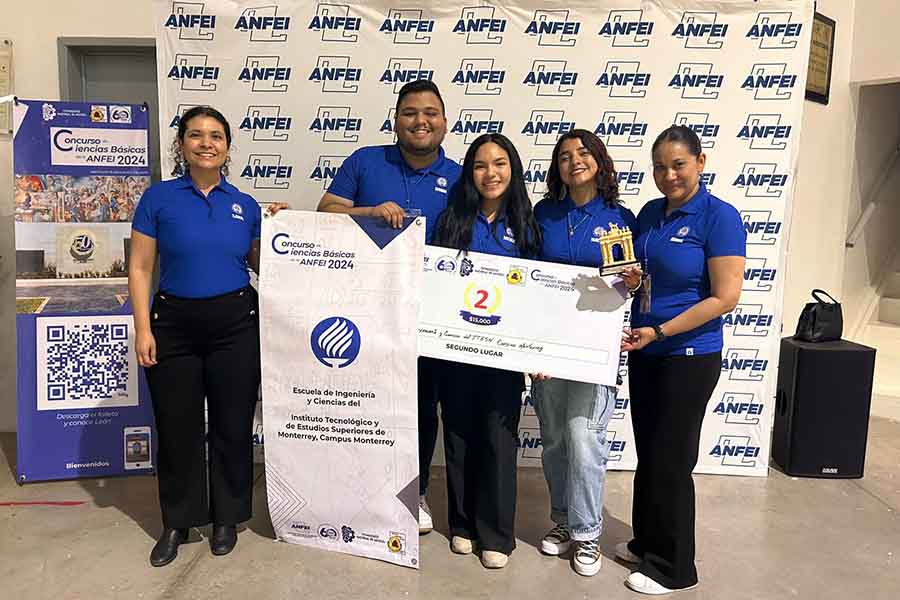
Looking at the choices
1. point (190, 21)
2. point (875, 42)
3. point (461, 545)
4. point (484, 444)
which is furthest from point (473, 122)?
point (875, 42)

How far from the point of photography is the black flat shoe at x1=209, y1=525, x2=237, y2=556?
2510mm

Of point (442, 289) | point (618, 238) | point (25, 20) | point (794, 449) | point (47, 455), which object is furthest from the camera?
point (25, 20)

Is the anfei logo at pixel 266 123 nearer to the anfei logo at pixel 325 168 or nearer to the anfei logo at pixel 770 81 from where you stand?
the anfei logo at pixel 325 168

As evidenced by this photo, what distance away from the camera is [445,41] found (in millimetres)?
3238

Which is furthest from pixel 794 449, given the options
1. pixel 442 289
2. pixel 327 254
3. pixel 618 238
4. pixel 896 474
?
pixel 327 254

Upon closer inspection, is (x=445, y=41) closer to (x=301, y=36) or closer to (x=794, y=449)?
(x=301, y=36)

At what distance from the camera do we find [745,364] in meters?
3.44

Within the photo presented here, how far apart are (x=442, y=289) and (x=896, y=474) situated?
9.26 ft

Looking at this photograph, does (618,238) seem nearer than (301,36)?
Yes

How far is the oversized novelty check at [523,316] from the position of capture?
2.24m

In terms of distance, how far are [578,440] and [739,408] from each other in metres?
1.57

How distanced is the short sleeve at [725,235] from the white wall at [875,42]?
3695 millimetres

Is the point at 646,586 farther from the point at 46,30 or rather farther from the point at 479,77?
the point at 46,30

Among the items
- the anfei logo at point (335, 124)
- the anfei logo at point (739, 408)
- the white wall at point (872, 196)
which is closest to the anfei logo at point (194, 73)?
the anfei logo at point (335, 124)
